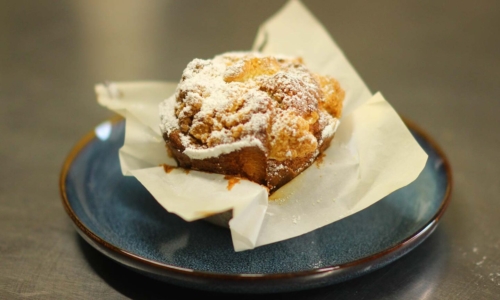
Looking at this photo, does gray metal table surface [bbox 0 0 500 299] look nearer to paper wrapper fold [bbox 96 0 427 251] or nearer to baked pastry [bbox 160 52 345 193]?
paper wrapper fold [bbox 96 0 427 251]

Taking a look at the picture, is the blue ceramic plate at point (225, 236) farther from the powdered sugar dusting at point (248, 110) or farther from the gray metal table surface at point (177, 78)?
the powdered sugar dusting at point (248, 110)

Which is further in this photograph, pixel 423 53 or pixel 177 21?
pixel 177 21

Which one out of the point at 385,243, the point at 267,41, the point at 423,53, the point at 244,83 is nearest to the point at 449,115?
the point at 423,53

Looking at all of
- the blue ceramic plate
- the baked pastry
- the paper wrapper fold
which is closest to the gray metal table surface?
the blue ceramic plate

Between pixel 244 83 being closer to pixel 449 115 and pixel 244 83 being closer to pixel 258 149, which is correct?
pixel 258 149

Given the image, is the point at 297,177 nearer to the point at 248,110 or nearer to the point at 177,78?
the point at 248,110

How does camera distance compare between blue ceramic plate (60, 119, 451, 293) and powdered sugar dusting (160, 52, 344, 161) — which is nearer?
blue ceramic plate (60, 119, 451, 293)
